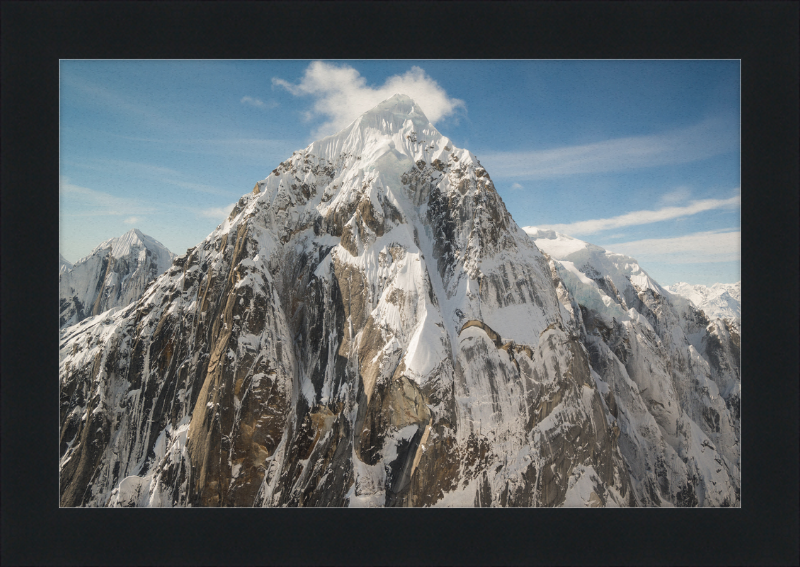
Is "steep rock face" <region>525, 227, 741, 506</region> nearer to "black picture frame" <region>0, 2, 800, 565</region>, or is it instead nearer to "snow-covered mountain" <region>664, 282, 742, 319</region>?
"snow-covered mountain" <region>664, 282, 742, 319</region>

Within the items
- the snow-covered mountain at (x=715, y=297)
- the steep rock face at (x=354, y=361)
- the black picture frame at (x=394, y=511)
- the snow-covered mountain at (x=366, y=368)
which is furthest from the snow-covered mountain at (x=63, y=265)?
the snow-covered mountain at (x=715, y=297)

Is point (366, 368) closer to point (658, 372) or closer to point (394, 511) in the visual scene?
point (394, 511)

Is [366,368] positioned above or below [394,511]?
above

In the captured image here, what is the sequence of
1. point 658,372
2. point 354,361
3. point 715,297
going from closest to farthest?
1. point 715,297
2. point 354,361
3. point 658,372

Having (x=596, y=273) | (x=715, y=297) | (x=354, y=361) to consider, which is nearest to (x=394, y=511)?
(x=354, y=361)

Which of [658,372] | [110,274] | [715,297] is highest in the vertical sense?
[110,274]

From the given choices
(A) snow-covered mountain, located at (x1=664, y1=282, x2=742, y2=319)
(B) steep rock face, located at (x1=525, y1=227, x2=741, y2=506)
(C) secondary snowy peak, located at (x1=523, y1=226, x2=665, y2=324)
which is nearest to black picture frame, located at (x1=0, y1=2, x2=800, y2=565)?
(A) snow-covered mountain, located at (x1=664, y1=282, x2=742, y2=319)

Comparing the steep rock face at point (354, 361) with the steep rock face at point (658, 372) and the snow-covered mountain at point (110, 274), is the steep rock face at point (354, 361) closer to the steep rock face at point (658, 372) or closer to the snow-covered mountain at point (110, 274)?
the snow-covered mountain at point (110, 274)
